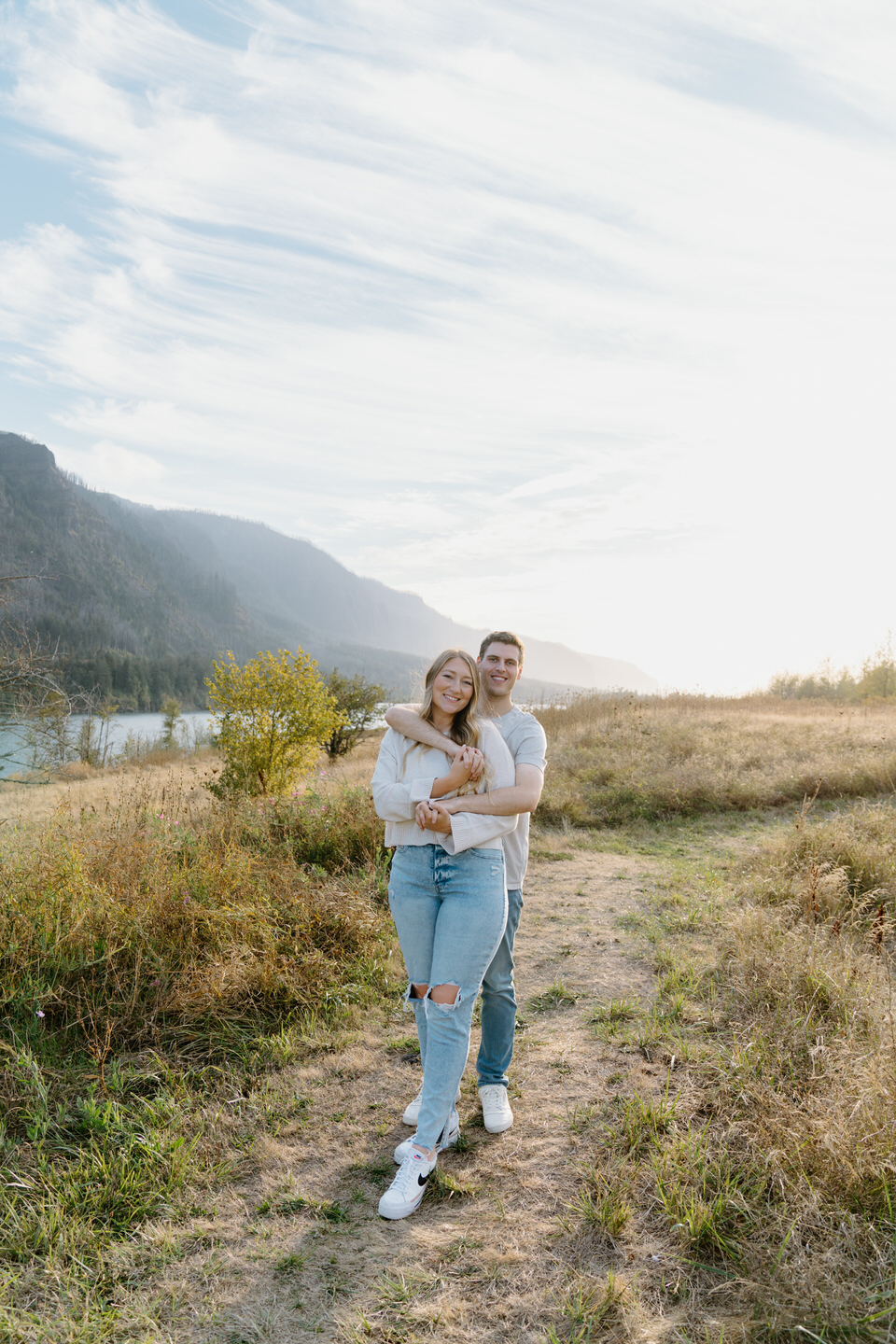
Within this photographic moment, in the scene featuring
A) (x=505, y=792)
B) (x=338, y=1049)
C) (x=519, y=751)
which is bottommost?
(x=338, y=1049)

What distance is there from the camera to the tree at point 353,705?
18500mm

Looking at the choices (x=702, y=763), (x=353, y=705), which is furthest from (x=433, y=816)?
(x=353, y=705)

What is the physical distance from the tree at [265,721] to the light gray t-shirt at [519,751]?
7.33m

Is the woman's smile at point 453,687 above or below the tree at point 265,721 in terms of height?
above

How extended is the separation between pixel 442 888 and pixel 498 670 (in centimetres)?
99

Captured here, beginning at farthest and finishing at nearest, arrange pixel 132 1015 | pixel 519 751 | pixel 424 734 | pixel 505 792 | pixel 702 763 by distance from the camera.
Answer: pixel 702 763
pixel 132 1015
pixel 519 751
pixel 424 734
pixel 505 792

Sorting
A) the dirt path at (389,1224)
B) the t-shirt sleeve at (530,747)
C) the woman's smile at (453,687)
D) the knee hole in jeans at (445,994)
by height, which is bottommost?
the dirt path at (389,1224)

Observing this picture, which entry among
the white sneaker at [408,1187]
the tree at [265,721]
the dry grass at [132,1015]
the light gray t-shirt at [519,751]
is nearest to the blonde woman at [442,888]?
the white sneaker at [408,1187]

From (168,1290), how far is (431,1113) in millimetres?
987

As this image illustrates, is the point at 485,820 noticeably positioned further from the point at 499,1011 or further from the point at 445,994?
the point at 499,1011

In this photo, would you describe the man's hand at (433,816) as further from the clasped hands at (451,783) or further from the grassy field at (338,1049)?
the grassy field at (338,1049)

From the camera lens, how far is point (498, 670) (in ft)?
10.4

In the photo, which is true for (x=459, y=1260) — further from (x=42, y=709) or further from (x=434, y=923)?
(x=42, y=709)

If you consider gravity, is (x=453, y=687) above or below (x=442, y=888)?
above
